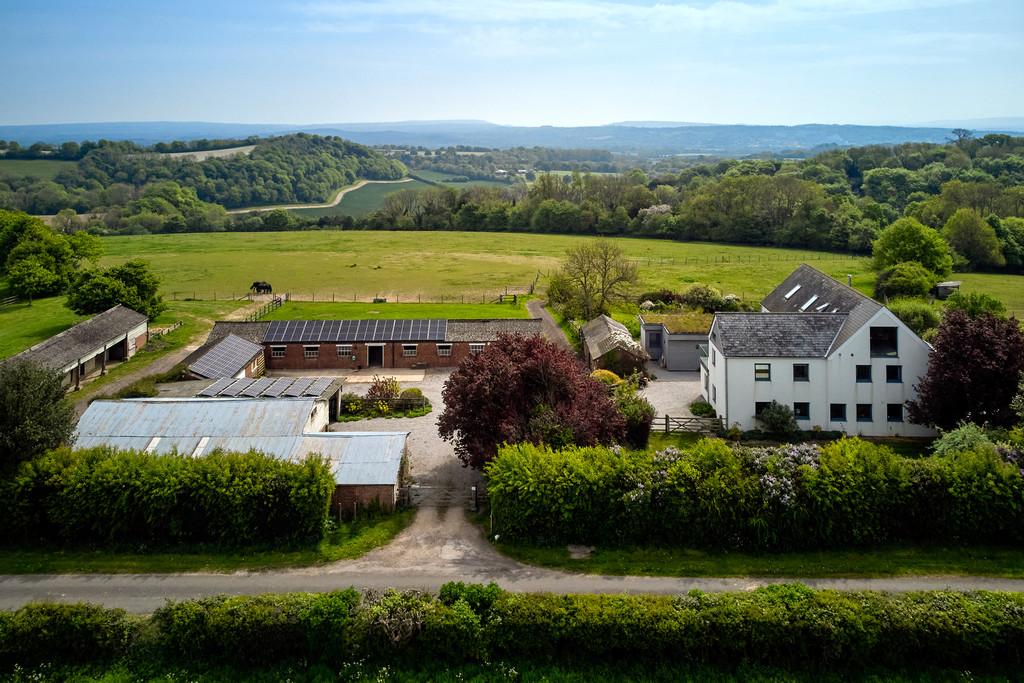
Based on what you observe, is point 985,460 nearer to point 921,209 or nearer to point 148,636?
point 148,636

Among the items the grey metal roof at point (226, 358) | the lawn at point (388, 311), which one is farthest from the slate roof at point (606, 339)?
the grey metal roof at point (226, 358)

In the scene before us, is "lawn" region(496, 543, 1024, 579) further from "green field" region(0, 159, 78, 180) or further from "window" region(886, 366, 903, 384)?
"green field" region(0, 159, 78, 180)

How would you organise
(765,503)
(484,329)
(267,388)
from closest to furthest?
(765,503) → (267,388) → (484,329)

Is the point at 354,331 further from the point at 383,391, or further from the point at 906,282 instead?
the point at 906,282

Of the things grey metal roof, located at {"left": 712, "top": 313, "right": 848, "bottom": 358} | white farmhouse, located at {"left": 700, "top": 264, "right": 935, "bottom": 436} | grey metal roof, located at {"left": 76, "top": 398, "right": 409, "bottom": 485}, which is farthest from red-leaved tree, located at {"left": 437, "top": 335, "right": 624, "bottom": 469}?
grey metal roof, located at {"left": 712, "top": 313, "right": 848, "bottom": 358}

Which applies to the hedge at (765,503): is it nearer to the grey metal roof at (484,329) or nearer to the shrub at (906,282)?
the grey metal roof at (484,329)

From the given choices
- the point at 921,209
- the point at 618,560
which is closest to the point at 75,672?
the point at 618,560

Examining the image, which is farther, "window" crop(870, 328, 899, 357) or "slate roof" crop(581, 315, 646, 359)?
"slate roof" crop(581, 315, 646, 359)

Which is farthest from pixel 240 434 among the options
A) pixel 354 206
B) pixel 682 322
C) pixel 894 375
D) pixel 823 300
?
pixel 354 206
